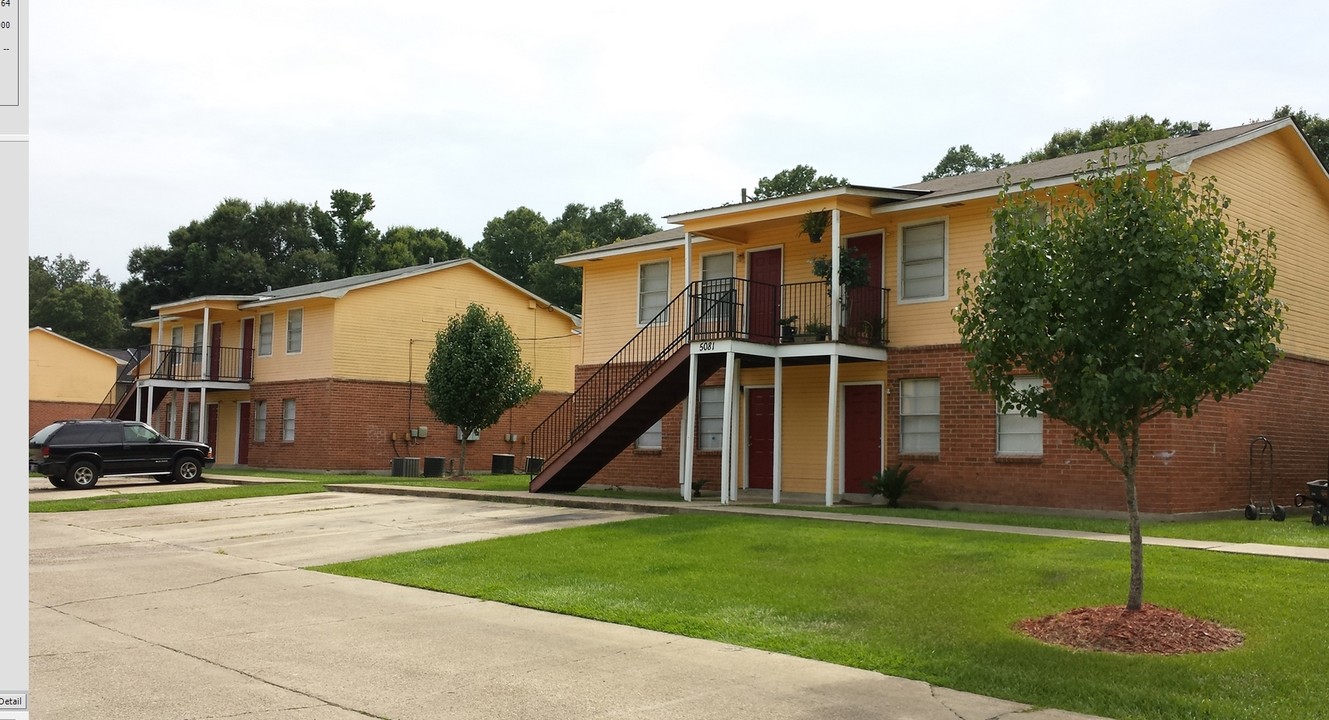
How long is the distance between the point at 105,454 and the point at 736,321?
16434 millimetres

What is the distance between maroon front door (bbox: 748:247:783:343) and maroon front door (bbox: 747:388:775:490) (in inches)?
59.7

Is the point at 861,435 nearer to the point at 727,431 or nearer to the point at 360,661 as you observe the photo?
the point at 727,431

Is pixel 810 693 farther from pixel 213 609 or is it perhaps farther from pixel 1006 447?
pixel 1006 447

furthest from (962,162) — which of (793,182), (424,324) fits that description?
(424,324)

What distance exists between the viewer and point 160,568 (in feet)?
45.1

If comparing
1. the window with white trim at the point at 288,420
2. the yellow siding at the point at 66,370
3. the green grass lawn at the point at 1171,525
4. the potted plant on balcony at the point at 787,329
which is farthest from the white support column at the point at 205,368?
the green grass lawn at the point at 1171,525

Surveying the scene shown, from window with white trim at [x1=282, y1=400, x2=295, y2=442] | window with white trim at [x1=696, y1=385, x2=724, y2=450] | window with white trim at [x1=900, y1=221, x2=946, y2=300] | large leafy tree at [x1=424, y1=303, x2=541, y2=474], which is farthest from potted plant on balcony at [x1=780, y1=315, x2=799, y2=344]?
window with white trim at [x1=282, y1=400, x2=295, y2=442]

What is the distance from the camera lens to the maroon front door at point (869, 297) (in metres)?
20.6

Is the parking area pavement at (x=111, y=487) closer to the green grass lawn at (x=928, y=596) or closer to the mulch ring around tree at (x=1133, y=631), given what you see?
the green grass lawn at (x=928, y=596)

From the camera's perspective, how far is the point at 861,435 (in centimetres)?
2117

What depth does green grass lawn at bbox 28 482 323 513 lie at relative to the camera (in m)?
21.9

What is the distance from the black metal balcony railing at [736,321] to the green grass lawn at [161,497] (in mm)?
6895

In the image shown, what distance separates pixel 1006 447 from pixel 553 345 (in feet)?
76.2

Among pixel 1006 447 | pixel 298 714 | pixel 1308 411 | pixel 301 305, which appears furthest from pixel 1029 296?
pixel 301 305
